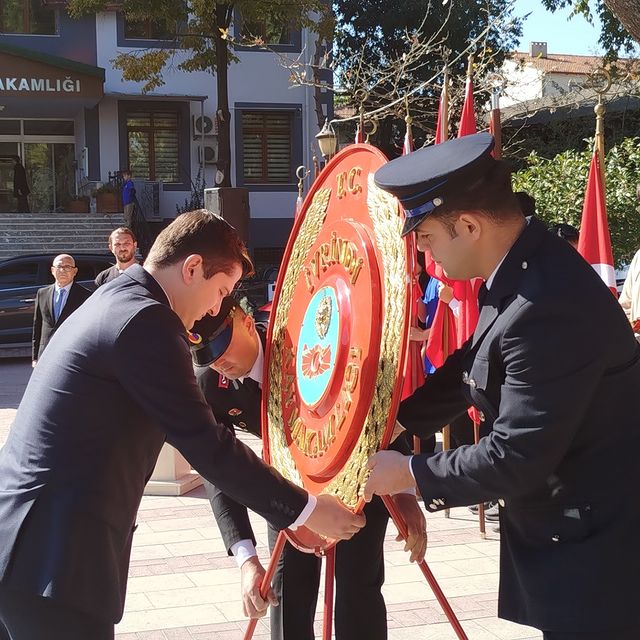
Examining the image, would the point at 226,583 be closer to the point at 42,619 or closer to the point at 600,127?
the point at 42,619

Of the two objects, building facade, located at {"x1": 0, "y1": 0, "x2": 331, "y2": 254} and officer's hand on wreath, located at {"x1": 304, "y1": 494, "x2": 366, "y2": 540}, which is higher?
building facade, located at {"x1": 0, "y1": 0, "x2": 331, "y2": 254}

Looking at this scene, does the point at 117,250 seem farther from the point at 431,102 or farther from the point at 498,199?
the point at 431,102

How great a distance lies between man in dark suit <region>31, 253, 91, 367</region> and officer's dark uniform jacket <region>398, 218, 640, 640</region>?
8294 millimetres

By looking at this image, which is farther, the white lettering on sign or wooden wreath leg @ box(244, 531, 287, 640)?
the white lettering on sign

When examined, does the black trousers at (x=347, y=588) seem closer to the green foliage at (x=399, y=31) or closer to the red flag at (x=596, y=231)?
the red flag at (x=596, y=231)

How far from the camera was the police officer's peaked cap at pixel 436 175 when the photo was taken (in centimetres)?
222

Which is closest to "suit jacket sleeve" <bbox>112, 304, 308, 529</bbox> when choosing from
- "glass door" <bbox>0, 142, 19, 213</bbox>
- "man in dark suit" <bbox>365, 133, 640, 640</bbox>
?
"man in dark suit" <bbox>365, 133, 640, 640</bbox>

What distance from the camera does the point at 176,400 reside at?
94.3 inches

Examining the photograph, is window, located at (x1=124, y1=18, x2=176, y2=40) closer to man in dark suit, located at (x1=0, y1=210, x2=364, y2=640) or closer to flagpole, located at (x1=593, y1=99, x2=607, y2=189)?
flagpole, located at (x1=593, y1=99, x2=607, y2=189)

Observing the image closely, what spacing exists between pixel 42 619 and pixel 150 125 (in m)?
25.8

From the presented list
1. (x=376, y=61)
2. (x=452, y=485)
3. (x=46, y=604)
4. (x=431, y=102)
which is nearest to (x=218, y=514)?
(x=46, y=604)

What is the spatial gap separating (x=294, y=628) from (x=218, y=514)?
0.43 m

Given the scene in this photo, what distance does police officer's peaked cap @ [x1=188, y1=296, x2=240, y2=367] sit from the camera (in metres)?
3.08

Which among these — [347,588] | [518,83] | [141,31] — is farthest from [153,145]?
[347,588]
